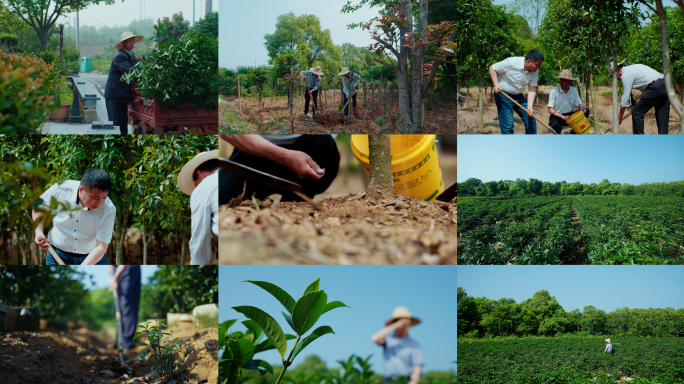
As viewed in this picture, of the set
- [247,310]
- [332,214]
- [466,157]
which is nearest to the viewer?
[247,310]

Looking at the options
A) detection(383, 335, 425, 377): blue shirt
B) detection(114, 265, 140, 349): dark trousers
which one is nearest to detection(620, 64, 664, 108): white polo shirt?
detection(383, 335, 425, 377): blue shirt

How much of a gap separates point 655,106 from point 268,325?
3838 millimetres

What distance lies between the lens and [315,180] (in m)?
4.32

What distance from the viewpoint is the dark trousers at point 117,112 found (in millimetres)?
4594

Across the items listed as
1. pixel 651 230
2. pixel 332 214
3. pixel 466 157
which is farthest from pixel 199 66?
pixel 651 230

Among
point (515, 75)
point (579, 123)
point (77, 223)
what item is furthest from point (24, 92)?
point (579, 123)

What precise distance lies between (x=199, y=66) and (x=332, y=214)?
1818mm

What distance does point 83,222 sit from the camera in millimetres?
4270

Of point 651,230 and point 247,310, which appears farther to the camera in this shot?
point 651,230

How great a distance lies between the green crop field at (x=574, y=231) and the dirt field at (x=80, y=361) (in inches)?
95.3

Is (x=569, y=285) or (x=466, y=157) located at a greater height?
(x=466, y=157)

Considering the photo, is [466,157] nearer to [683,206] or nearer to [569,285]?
[569,285]

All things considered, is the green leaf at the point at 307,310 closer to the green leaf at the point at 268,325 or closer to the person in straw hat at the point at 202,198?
the green leaf at the point at 268,325

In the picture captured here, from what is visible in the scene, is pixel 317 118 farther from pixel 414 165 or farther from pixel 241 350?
pixel 241 350
